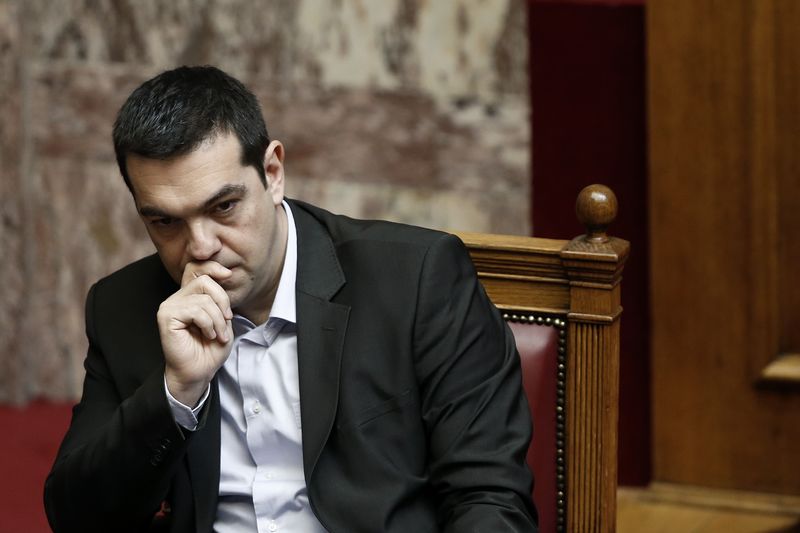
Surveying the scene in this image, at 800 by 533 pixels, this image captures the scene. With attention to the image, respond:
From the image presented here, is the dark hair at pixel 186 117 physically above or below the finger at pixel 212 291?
above

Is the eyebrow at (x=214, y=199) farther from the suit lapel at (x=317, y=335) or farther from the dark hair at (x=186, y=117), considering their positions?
the suit lapel at (x=317, y=335)

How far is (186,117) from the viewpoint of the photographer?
1888 millimetres

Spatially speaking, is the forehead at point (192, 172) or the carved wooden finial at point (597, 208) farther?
the carved wooden finial at point (597, 208)

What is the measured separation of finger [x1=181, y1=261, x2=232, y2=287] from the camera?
1.91 m

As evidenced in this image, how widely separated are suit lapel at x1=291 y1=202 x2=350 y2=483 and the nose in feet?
0.55

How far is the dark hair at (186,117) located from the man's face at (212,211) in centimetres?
2

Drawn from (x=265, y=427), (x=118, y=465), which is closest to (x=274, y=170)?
(x=265, y=427)

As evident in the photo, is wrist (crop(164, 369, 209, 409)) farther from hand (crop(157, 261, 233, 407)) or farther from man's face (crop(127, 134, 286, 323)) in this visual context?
man's face (crop(127, 134, 286, 323))

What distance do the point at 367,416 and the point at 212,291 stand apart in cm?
29

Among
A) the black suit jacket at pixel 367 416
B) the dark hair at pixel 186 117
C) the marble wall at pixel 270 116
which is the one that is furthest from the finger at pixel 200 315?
the marble wall at pixel 270 116

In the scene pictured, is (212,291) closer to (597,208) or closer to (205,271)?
(205,271)

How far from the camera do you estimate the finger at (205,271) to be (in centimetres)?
191

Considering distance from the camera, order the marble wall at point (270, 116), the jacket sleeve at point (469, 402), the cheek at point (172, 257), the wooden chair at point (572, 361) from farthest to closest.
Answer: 1. the marble wall at point (270, 116)
2. the wooden chair at point (572, 361)
3. the cheek at point (172, 257)
4. the jacket sleeve at point (469, 402)

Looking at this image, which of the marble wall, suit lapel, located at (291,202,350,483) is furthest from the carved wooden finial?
the marble wall
